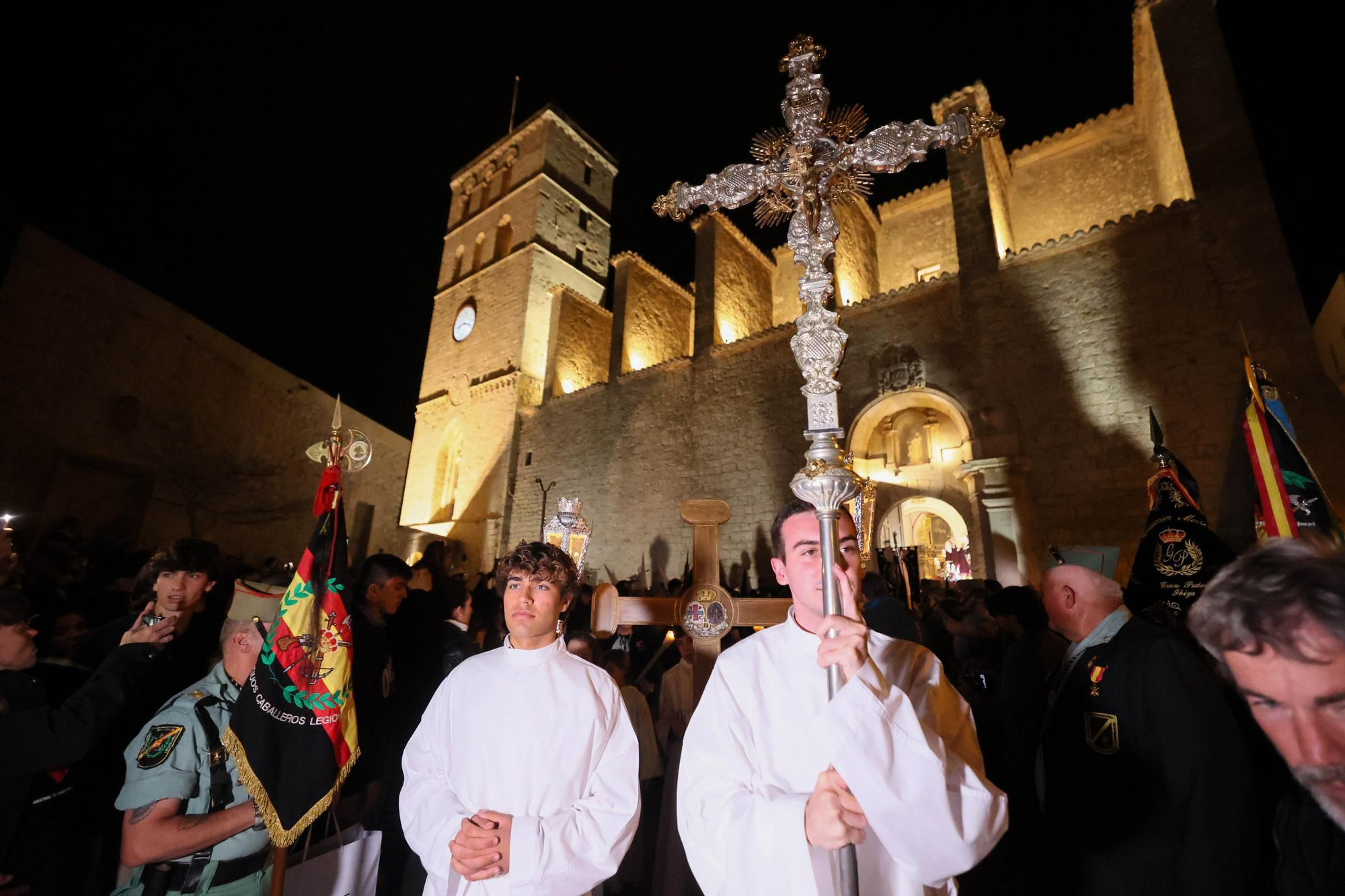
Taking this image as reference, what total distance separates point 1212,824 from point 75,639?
5361mm

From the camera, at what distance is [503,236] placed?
845 inches

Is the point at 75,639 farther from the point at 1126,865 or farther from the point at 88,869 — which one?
the point at 1126,865

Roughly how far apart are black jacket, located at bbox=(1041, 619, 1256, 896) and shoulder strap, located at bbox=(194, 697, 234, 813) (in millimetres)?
3057

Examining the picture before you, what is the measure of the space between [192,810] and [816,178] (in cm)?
325

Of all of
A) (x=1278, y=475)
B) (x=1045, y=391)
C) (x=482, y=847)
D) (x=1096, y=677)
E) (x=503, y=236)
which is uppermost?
(x=503, y=236)

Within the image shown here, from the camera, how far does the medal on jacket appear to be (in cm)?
217

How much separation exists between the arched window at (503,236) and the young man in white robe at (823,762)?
21.5m

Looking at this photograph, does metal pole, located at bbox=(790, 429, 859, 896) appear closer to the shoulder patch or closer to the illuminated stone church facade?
the shoulder patch

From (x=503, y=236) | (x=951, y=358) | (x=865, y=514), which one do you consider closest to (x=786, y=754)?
(x=865, y=514)

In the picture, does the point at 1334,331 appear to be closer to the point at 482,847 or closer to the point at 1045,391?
the point at 1045,391

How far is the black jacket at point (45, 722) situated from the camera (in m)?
1.95

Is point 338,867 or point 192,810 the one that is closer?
point 192,810

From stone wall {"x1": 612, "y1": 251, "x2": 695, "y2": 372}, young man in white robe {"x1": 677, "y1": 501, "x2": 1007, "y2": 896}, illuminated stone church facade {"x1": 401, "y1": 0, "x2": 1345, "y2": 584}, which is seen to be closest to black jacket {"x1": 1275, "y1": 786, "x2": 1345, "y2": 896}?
young man in white robe {"x1": 677, "y1": 501, "x2": 1007, "y2": 896}

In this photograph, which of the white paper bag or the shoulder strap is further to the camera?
the white paper bag
